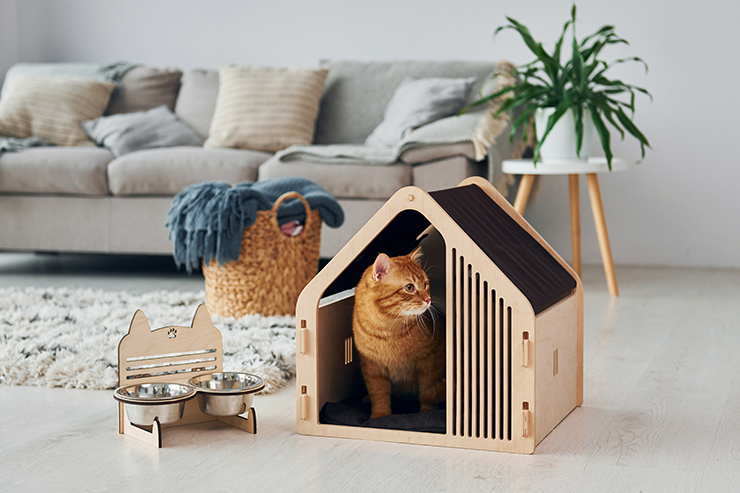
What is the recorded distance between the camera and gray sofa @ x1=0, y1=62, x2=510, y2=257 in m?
2.99

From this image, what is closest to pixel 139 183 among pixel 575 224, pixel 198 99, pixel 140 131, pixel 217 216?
pixel 140 131

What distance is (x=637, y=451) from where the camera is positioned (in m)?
1.38

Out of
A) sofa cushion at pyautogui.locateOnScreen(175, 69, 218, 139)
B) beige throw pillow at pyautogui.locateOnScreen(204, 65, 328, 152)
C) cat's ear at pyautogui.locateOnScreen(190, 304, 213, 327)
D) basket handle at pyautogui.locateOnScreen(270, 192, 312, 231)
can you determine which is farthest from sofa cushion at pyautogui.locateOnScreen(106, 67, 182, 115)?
cat's ear at pyautogui.locateOnScreen(190, 304, 213, 327)

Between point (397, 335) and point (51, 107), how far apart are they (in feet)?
9.19

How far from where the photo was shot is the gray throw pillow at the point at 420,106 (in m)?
3.29

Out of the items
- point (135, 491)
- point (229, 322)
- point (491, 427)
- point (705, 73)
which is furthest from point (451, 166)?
point (135, 491)

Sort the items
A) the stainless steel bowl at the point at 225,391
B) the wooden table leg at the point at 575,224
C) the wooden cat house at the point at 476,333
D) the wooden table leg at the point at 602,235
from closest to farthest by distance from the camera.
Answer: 1. the wooden cat house at the point at 476,333
2. the stainless steel bowl at the point at 225,391
3. the wooden table leg at the point at 602,235
4. the wooden table leg at the point at 575,224

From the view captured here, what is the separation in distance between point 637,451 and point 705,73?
2.69m

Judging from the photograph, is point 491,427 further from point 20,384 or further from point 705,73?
point 705,73

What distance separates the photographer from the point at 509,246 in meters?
1.51

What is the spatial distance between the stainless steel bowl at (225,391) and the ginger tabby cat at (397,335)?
0.71 ft

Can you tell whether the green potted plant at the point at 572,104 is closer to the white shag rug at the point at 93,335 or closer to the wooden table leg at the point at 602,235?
the wooden table leg at the point at 602,235

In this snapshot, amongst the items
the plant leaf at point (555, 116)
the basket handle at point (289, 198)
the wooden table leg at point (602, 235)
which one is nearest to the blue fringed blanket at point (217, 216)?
the basket handle at point (289, 198)

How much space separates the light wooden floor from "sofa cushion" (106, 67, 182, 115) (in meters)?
2.37
